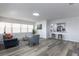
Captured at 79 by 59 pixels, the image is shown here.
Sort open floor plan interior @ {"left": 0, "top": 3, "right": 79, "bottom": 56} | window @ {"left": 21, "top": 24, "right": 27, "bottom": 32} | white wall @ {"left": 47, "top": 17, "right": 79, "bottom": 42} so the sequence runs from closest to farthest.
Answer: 1. open floor plan interior @ {"left": 0, "top": 3, "right": 79, "bottom": 56}
2. white wall @ {"left": 47, "top": 17, "right": 79, "bottom": 42}
3. window @ {"left": 21, "top": 24, "right": 27, "bottom": 32}

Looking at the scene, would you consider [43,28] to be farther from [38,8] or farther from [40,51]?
[40,51]

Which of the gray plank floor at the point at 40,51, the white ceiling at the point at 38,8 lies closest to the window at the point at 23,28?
the white ceiling at the point at 38,8

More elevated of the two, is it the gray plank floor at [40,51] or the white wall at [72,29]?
the white wall at [72,29]

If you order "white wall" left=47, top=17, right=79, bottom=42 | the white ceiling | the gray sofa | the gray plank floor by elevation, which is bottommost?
the gray plank floor

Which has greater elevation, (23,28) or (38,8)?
(38,8)

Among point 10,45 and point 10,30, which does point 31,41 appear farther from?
point 10,30

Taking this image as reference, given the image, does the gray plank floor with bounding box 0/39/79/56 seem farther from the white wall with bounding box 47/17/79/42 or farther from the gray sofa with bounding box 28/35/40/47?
the white wall with bounding box 47/17/79/42

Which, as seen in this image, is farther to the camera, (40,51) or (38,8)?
(38,8)

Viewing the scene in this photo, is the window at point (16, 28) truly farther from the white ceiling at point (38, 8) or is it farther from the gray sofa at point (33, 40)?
the gray sofa at point (33, 40)

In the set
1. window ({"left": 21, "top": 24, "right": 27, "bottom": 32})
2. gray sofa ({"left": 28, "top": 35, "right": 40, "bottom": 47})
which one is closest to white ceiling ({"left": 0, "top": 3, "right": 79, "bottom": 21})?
gray sofa ({"left": 28, "top": 35, "right": 40, "bottom": 47})

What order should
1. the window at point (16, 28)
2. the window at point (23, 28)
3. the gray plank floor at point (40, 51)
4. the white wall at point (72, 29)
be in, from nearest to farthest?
the gray plank floor at point (40, 51), the white wall at point (72, 29), the window at point (16, 28), the window at point (23, 28)

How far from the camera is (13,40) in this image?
4211 millimetres

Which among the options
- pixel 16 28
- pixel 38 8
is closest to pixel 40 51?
pixel 38 8

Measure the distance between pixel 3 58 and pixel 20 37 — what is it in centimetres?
593
